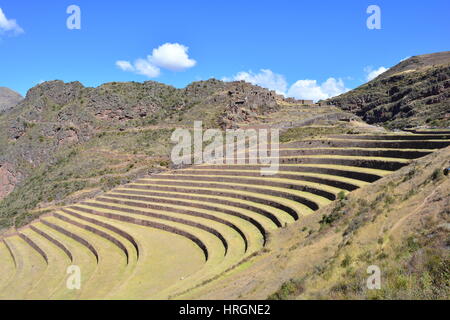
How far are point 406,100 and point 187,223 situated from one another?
52.2 meters

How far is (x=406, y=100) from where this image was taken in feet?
180

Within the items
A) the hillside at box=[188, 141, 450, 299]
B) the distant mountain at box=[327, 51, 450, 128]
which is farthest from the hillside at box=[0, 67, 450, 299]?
the distant mountain at box=[327, 51, 450, 128]

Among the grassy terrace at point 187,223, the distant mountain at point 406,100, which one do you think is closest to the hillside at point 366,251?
the grassy terrace at point 187,223

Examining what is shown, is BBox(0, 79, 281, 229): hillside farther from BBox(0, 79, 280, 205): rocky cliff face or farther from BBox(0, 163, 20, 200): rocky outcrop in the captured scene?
BBox(0, 79, 280, 205): rocky cliff face

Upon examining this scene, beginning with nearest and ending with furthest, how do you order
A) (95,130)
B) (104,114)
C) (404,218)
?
(404,218) → (95,130) → (104,114)

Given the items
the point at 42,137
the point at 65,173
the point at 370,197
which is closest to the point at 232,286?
the point at 370,197

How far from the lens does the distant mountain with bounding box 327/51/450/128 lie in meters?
43.6

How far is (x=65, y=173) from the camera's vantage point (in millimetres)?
34844

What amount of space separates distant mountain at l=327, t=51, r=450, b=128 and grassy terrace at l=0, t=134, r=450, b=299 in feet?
76.2

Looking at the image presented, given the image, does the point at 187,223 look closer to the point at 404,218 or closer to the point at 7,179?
the point at 404,218

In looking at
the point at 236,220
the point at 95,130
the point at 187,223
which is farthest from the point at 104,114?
the point at 236,220

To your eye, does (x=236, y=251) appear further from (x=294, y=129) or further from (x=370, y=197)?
(x=294, y=129)

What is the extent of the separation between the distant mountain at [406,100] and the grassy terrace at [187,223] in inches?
914
